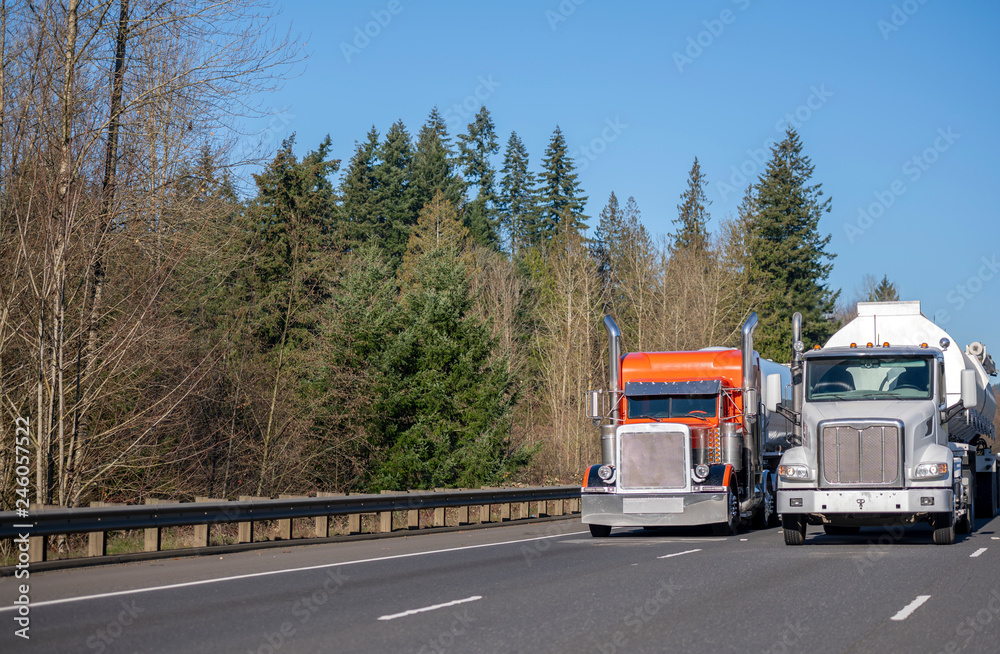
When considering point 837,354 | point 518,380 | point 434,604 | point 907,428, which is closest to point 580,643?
point 434,604

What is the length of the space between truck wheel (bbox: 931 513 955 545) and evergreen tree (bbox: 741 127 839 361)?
58501 mm

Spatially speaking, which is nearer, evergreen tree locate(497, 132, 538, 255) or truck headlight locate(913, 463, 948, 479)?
truck headlight locate(913, 463, 948, 479)

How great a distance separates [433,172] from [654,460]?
6530 centimetres

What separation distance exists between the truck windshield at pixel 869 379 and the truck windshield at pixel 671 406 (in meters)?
2.66

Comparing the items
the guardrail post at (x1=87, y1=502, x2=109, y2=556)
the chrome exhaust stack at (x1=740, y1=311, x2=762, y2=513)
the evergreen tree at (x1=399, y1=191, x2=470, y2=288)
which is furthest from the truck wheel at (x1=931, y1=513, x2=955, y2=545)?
the evergreen tree at (x1=399, y1=191, x2=470, y2=288)

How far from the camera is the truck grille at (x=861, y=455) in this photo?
57.2ft

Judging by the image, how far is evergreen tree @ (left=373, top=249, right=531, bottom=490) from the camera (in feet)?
136

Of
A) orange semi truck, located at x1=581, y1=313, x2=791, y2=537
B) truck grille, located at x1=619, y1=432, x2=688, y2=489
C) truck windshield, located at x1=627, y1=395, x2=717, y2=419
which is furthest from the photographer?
truck windshield, located at x1=627, y1=395, x2=717, y2=419

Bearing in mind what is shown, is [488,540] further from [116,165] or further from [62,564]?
[116,165]

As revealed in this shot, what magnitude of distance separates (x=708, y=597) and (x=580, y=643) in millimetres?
3190

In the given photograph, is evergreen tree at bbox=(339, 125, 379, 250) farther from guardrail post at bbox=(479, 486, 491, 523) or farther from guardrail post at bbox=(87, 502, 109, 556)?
guardrail post at bbox=(87, 502, 109, 556)

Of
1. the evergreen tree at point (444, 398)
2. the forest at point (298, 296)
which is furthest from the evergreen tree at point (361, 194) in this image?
the evergreen tree at point (444, 398)

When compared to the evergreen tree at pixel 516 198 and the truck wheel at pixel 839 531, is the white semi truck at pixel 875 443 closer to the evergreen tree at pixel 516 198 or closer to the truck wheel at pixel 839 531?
the truck wheel at pixel 839 531

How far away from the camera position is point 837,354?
770 inches
